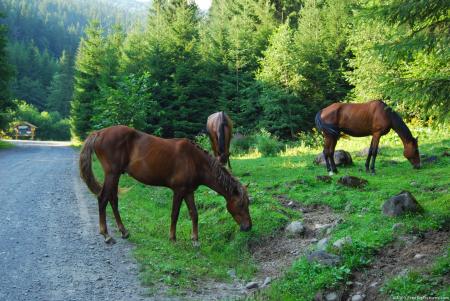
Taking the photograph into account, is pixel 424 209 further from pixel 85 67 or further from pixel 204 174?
pixel 85 67

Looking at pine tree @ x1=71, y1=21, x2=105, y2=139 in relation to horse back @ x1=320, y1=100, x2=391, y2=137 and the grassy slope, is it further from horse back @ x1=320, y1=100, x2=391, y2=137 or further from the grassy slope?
horse back @ x1=320, y1=100, x2=391, y2=137

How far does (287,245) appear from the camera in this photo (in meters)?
7.33

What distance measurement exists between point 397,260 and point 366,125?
25.6 ft

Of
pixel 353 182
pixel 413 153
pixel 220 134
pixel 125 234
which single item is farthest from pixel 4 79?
pixel 413 153

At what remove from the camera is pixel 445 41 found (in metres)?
5.50

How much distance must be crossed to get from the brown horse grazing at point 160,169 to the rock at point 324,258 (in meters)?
1.89

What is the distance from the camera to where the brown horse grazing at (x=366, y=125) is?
12250 millimetres

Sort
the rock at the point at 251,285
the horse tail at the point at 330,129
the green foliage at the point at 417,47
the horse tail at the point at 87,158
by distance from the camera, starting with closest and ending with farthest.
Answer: the green foliage at the point at 417,47, the rock at the point at 251,285, the horse tail at the point at 87,158, the horse tail at the point at 330,129

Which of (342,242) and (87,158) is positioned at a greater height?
(87,158)

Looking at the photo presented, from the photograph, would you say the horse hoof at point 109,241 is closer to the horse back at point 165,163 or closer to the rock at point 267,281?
the horse back at point 165,163

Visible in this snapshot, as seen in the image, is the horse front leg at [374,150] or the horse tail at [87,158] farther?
the horse front leg at [374,150]

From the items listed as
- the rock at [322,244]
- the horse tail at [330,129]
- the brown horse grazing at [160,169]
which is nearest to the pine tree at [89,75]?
the horse tail at [330,129]

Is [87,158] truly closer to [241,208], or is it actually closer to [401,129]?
[241,208]

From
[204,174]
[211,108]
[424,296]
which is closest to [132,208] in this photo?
[204,174]
